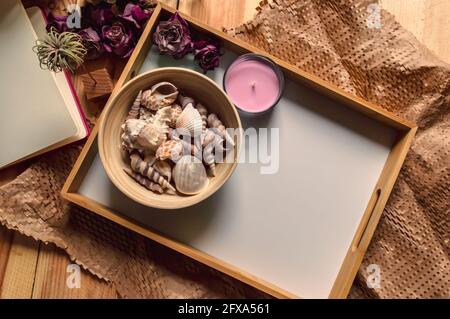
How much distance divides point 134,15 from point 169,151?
8.5 inches

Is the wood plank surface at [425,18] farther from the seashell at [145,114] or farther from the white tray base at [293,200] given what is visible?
the seashell at [145,114]

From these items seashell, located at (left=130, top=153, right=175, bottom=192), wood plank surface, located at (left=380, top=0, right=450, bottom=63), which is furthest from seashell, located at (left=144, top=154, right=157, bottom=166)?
wood plank surface, located at (left=380, top=0, right=450, bottom=63)

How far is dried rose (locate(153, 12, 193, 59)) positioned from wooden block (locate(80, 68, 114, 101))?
9 centimetres

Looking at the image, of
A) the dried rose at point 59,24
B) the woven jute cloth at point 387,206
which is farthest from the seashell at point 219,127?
the dried rose at point 59,24

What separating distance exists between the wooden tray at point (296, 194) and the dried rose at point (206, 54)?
0.7 inches

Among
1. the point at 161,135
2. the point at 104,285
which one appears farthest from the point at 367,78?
the point at 104,285

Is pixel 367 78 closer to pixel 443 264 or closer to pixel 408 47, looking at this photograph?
pixel 408 47

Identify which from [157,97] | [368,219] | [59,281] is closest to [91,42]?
[157,97]

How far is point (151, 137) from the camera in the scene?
1.89 feet

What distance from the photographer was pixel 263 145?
2.16ft

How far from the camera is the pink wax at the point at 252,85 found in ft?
2.10

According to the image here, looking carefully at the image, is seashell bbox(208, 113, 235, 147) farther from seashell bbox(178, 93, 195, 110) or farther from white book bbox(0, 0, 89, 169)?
white book bbox(0, 0, 89, 169)

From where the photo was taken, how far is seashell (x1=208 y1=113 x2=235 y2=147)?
23.6 inches
